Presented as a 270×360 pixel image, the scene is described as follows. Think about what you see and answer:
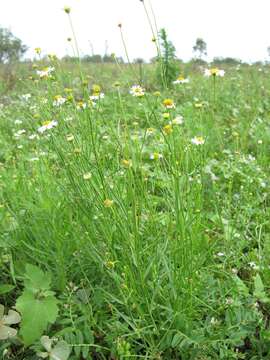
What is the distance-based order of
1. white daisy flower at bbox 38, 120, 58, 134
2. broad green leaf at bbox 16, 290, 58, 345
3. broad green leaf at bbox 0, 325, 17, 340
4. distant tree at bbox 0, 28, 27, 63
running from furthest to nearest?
distant tree at bbox 0, 28, 27, 63 → white daisy flower at bbox 38, 120, 58, 134 → broad green leaf at bbox 0, 325, 17, 340 → broad green leaf at bbox 16, 290, 58, 345

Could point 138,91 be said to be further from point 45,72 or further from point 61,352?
point 61,352

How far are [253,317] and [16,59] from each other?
23.9 ft

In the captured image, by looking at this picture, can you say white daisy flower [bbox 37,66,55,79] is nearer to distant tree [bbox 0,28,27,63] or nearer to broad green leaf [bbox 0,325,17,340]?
broad green leaf [bbox 0,325,17,340]

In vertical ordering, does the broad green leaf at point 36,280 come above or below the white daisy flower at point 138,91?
below

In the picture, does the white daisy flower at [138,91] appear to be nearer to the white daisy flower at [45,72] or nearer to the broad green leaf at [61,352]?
the white daisy flower at [45,72]

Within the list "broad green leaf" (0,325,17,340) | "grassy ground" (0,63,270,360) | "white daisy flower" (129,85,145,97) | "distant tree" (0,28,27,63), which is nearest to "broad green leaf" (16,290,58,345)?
"grassy ground" (0,63,270,360)

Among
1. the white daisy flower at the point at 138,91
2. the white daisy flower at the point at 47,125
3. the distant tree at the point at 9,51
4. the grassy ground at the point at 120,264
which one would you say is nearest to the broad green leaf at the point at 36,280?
the grassy ground at the point at 120,264

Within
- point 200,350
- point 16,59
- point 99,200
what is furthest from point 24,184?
point 16,59

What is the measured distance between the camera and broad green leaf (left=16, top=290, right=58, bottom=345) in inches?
37.3

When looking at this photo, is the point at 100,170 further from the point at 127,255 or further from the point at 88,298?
the point at 88,298

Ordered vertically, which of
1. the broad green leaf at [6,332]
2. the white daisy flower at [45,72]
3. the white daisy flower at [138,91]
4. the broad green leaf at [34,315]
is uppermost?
the white daisy flower at [45,72]

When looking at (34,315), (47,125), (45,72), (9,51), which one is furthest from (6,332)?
(9,51)

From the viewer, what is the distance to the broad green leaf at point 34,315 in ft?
3.11

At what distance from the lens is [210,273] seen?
1319 mm
